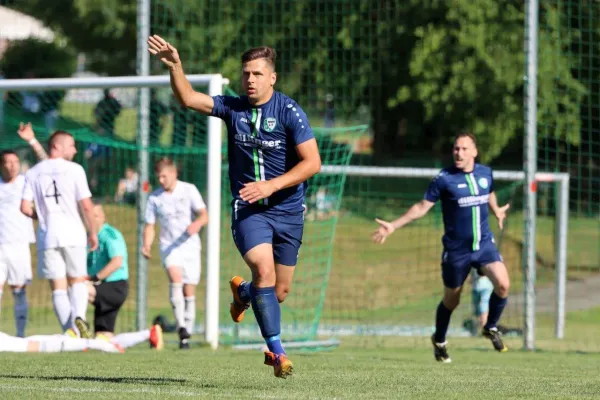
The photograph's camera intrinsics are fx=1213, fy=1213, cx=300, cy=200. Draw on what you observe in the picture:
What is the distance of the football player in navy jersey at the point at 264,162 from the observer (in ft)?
26.6

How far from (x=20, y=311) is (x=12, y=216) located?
108cm

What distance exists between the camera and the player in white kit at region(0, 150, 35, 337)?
1372 centimetres

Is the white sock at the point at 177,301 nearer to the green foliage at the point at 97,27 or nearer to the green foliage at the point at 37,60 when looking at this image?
A: the green foliage at the point at 37,60

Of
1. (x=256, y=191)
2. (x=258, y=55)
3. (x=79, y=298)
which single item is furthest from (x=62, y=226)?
(x=256, y=191)

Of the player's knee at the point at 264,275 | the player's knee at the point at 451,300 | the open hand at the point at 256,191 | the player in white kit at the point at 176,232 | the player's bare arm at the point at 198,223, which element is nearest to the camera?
the open hand at the point at 256,191

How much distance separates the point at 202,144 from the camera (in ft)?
57.4

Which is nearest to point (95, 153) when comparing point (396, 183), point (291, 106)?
point (396, 183)

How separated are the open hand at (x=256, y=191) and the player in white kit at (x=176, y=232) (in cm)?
616

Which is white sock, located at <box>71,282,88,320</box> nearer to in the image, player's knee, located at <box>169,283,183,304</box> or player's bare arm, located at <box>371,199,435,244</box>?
player's knee, located at <box>169,283,183,304</box>

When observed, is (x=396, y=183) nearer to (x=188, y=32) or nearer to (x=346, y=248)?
(x=346, y=248)

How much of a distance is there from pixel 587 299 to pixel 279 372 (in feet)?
48.9

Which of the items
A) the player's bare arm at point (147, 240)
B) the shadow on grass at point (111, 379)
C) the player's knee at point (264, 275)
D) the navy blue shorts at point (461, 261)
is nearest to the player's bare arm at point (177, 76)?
the player's knee at point (264, 275)

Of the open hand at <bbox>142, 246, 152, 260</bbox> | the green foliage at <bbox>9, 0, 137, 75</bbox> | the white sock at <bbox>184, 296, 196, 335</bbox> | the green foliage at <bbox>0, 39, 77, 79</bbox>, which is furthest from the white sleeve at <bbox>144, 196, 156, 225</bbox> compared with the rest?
the green foliage at <bbox>9, 0, 137, 75</bbox>

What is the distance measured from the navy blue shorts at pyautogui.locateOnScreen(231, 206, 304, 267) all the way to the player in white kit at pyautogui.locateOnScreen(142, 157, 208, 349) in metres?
5.59
